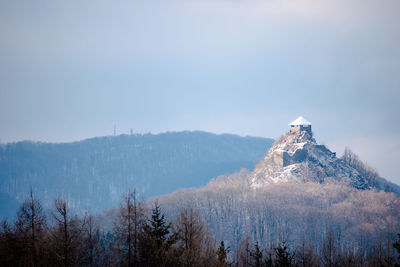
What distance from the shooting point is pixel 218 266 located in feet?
205

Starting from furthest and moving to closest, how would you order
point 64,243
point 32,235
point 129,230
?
1. point 129,230
2. point 32,235
3. point 64,243

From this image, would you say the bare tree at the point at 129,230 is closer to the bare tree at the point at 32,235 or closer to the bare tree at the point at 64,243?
the bare tree at the point at 64,243

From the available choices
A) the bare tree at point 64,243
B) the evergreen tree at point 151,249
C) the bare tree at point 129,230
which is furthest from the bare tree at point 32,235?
the evergreen tree at point 151,249

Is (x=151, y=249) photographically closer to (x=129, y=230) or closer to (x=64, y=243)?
(x=129, y=230)

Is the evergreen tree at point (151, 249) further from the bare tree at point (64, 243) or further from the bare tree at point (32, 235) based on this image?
the bare tree at point (32, 235)

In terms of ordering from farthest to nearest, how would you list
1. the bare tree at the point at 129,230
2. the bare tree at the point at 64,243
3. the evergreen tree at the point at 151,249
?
the evergreen tree at the point at 151,249 < the bare tree at the point at 129,230 < the bare tree at the point at 64,243

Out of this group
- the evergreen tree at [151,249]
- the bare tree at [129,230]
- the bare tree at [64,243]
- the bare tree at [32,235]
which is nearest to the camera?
the bare tree at [64,243]

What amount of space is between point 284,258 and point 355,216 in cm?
13233

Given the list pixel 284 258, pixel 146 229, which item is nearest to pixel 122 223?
pixel 146 229

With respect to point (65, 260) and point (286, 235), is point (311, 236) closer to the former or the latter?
point (286, 235)

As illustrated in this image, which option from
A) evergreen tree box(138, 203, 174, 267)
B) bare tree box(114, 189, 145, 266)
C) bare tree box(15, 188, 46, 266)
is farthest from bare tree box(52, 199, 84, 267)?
evergreen tree box(138, 203, 174, 267)

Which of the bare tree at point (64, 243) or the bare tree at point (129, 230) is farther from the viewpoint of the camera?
the bare tree at point (129, 230)

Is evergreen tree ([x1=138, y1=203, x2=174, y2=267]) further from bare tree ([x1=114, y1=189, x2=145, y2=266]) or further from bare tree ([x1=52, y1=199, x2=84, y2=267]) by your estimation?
bare tree ([x1=52, y1=199, x2=84, y2=267])

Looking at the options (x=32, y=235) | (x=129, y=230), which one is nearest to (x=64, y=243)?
(x=32, y=235)
